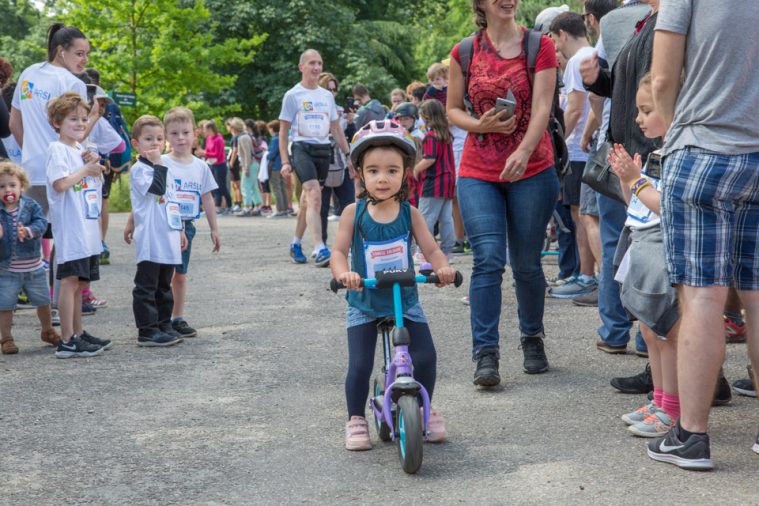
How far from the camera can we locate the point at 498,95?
6.15 meters

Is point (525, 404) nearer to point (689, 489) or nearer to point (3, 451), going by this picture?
point (689, 489)

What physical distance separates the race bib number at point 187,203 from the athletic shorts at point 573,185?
10.7 feet

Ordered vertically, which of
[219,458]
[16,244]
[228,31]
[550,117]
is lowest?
[219,458]

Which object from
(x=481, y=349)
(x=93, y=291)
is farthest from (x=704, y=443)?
(x=93, y=291)

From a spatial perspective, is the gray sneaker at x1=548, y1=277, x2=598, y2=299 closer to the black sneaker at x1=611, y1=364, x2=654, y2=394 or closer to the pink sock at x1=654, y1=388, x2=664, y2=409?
the black sneaker at x1=611, y1=364, x2=654, y2=394

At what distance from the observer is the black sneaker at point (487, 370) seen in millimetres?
5977

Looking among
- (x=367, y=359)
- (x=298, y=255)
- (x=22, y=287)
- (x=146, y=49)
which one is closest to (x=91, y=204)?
(x=22, y=287)

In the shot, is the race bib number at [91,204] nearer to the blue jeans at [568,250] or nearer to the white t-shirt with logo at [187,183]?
the white t-shirt with logo at [187,183]

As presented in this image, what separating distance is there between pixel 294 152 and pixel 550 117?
6020 millimetres

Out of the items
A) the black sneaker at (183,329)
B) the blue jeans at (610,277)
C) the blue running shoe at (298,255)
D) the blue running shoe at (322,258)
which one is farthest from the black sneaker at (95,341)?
the blue running shoe at (298,255)

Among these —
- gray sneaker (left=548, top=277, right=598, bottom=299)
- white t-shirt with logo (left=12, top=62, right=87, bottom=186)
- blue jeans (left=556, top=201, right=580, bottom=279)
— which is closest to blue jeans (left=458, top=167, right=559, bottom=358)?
gray sneaker (left=548, top=277, right=598, bottom=299)

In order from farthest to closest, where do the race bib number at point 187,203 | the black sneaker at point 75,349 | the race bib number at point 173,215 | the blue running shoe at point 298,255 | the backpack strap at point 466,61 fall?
the blue running shoe at point 298,255 → the race bib number at point 187,203 → the race bib number at point 173,215 → the black sneaker at point 75,349 → the backpack strap at point 466,61

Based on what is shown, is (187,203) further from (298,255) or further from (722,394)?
(298,255)

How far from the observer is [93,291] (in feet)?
34.5
